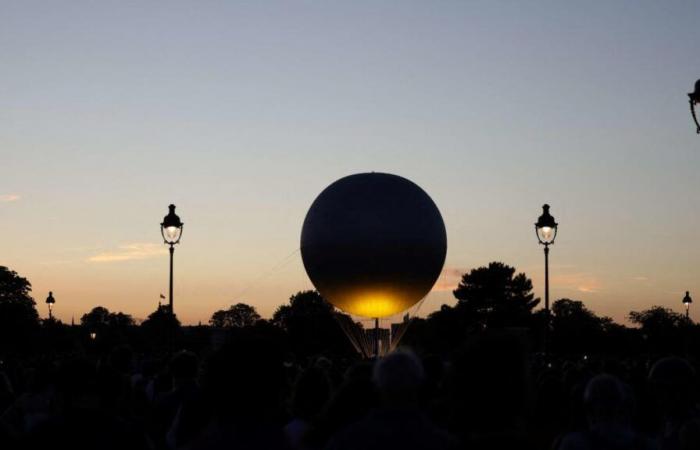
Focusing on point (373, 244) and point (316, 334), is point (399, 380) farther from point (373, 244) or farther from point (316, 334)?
point (316, 334)

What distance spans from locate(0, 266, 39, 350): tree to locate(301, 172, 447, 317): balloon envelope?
71.2 m

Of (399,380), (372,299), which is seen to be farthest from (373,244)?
(399,380)

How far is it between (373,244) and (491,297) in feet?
307

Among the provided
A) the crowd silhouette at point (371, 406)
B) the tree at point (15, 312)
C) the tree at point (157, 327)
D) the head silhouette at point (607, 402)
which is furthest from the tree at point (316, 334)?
the head silhouette at point (607, 402)

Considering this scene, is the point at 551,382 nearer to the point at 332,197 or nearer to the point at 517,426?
the point at 517,426

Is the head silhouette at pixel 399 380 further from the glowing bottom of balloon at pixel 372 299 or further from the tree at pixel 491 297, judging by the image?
the tree at pixel 491 297

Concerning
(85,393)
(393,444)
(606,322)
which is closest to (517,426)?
(393,444)

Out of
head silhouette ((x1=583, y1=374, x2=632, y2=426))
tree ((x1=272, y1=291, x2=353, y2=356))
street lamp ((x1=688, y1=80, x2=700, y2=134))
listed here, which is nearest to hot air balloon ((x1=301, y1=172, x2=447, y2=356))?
street lamp ((x1=688, y1=80, x2=700, y2=134))

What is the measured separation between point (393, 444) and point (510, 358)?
2.61 ft

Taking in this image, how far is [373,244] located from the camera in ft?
114

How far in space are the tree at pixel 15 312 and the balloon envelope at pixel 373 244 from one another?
233ft

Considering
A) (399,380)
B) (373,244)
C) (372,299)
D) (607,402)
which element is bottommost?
(607,402)

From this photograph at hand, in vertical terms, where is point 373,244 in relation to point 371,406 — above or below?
above

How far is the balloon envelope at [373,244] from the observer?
35000mm
